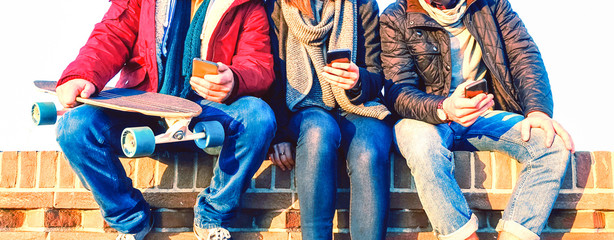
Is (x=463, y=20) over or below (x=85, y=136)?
over

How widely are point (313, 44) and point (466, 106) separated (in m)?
0.80

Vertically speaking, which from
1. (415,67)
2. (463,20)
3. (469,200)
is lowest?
(469,200)

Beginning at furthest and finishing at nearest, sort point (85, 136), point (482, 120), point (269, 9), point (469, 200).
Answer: point (269, 9), point (482, 120), point (469, 200), point (85, 136)

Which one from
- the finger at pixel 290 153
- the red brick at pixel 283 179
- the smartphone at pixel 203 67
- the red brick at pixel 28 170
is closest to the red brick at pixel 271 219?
the red brick at pixel 283 179

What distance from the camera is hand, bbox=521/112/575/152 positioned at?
251cm

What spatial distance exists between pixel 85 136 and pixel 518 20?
6.53ft

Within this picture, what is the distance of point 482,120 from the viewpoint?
281 centimetres

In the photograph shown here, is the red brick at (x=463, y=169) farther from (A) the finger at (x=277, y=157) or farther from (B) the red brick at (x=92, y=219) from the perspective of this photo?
(B) the red brick at (x=92, y=219)

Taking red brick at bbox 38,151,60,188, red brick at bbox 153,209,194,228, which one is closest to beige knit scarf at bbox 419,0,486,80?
red brick at bbox 153,209,194,228

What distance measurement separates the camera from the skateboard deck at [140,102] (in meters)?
2.30

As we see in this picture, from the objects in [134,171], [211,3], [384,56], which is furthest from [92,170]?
[384,56]

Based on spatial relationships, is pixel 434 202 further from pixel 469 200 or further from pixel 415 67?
pixel 415 67

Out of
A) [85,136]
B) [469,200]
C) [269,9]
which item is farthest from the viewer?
[269,9]

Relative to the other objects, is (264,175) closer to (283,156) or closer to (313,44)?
(283,156)
